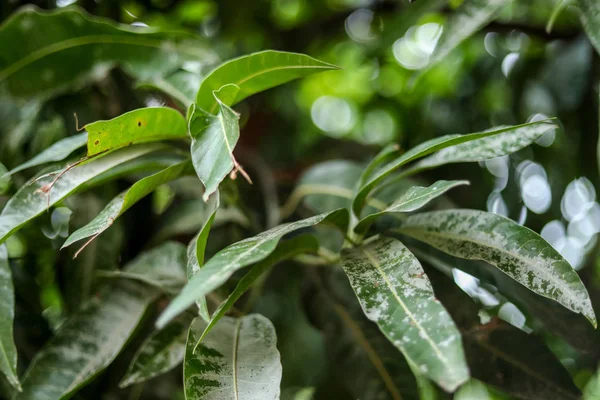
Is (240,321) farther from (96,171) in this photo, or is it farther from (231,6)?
(231,6)

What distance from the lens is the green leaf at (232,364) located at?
412 millimetres

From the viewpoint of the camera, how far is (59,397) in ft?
1.66

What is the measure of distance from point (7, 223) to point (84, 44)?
14.1 inches

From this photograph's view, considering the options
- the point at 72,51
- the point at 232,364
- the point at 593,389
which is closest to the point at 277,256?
the point at 232,364

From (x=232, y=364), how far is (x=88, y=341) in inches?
8.1

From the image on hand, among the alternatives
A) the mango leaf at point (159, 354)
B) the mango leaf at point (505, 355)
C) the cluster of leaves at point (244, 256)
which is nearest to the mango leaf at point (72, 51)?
the cluster of leaves at point (244, 256)

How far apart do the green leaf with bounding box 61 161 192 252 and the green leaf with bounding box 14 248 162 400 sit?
0.17m

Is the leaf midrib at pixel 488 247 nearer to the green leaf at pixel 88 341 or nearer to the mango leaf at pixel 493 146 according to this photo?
the mango leaf at pixel 493 146

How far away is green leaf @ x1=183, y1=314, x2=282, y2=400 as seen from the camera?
1.35 feet

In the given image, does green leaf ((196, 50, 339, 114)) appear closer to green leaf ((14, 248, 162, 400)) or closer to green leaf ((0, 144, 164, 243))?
green leaf ((0, 144, 164, 243))

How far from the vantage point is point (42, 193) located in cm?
48

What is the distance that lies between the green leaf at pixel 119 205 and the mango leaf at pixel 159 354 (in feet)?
0.49

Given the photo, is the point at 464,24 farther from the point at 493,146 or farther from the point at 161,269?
the point at 161,269

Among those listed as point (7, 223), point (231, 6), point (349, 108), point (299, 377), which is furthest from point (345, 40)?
point (7, 223)
